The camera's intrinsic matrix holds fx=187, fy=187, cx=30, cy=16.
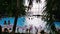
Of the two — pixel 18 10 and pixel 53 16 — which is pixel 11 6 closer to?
pixel 18 10

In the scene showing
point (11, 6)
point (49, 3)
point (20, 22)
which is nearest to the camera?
point (11, 6)

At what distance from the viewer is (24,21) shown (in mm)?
A: 12703

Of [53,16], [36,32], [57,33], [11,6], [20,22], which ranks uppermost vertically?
[11,6]

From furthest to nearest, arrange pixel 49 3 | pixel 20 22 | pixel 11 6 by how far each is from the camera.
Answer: pixel 20 22 < pixel 49 3 < pixel 11 6

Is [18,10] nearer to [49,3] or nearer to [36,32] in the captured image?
[49,3]

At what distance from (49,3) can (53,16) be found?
437mm

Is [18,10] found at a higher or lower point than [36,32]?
higher

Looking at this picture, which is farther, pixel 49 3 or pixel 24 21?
pixel 24 21

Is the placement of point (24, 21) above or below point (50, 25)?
below

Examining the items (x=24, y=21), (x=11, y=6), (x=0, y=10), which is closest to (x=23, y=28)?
(x=24, y=21)

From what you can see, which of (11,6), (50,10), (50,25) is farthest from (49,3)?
(11,6)

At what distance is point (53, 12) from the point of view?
5891 millimetres

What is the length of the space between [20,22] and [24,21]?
25.3 inches

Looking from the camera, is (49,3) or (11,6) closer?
(11,6)
